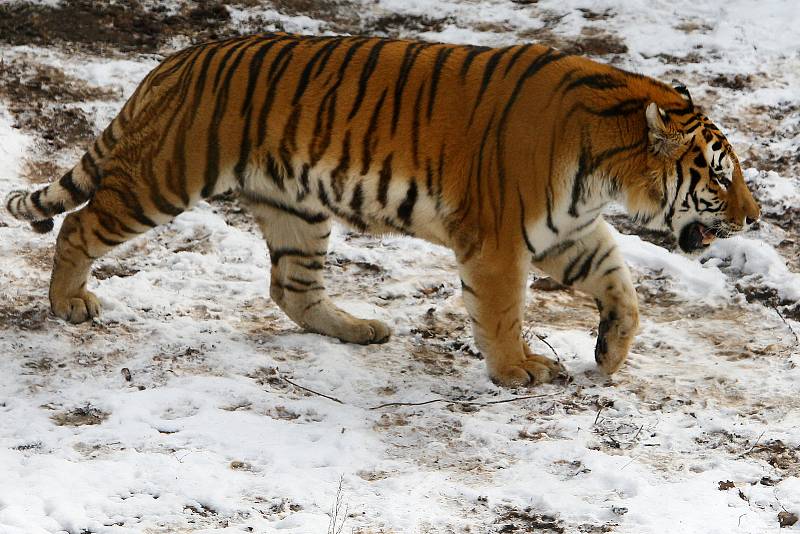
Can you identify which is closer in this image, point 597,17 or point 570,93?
point 570,93

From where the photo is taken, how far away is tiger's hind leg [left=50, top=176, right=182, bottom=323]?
5.21 m

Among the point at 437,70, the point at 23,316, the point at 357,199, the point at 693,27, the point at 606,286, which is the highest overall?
the point at 437,70

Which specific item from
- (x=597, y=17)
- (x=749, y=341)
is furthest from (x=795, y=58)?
(x=749, y=341)

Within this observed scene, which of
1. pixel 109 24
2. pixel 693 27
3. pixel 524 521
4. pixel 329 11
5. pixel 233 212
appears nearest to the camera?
pixel 524 521

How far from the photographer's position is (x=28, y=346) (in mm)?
5129

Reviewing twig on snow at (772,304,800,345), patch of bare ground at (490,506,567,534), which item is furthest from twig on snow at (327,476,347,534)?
twig on snow at (772,304,800,345)

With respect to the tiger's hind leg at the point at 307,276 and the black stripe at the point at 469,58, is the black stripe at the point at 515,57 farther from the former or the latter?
the tiger's hind leg at the point at 307,276

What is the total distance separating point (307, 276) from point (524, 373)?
1257mm

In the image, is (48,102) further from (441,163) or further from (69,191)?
(441,163)

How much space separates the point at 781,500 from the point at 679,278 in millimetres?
2452

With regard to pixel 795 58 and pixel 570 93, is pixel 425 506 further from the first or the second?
pixel 795 58

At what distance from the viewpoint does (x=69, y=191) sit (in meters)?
5.50

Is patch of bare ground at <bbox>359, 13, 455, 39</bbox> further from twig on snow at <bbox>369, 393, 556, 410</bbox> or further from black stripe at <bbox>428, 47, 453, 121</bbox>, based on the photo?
twig on snow at <bbox>369, 393, 556, 410</bbox>

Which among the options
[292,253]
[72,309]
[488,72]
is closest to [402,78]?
[488,72]
